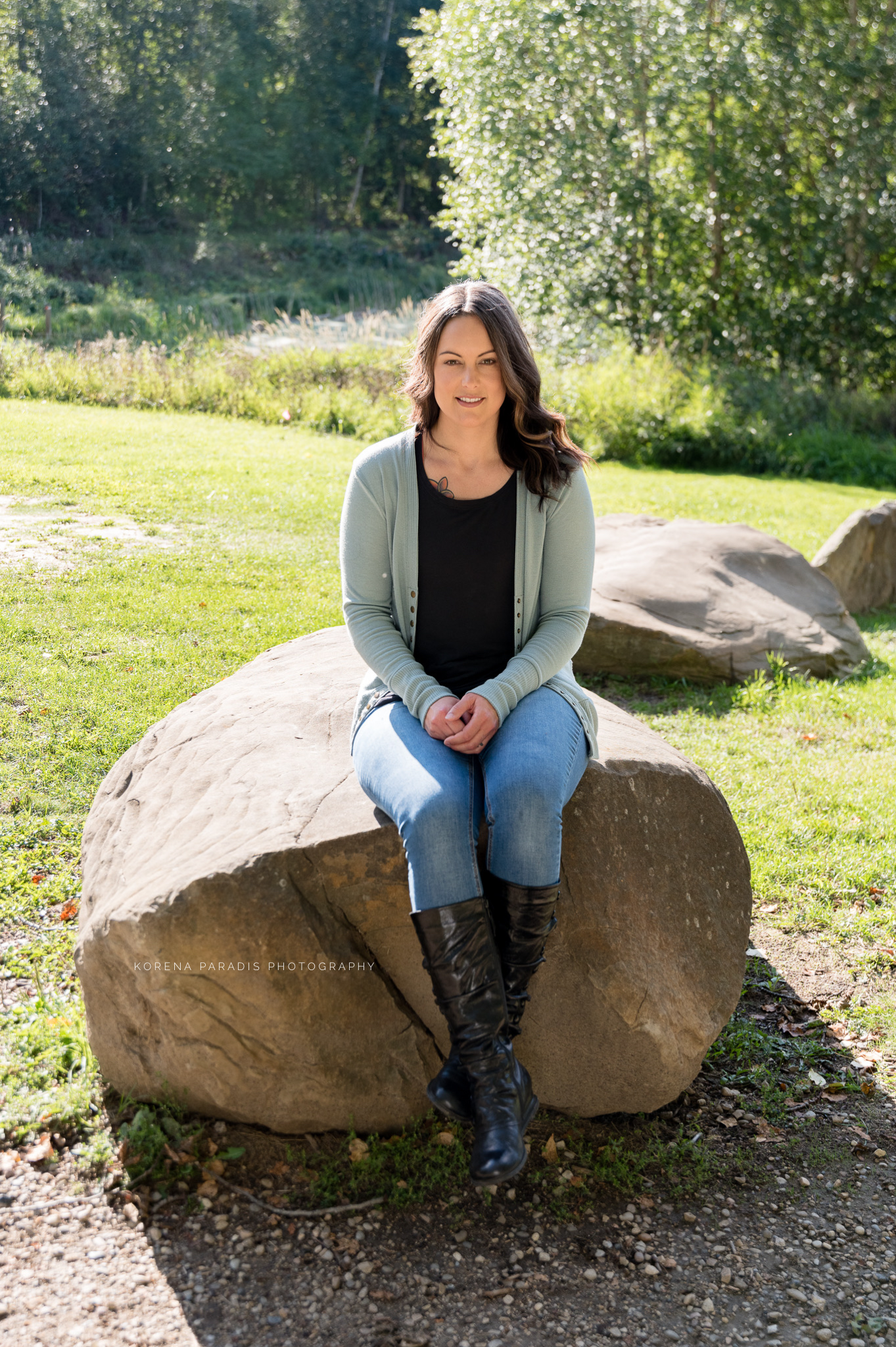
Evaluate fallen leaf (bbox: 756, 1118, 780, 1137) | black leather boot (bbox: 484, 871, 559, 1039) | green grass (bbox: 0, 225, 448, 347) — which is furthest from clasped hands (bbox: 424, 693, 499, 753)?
green grass (bbox: 0, 225, 448, 347)

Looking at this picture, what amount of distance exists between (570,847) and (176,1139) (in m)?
1.26

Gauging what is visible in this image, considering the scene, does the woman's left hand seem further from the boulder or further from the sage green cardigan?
the boulder

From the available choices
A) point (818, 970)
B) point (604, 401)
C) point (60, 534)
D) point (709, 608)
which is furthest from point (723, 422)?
point (818, 970)

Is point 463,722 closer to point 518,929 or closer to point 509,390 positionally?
point 518,929

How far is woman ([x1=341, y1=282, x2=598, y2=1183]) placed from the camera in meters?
2.54

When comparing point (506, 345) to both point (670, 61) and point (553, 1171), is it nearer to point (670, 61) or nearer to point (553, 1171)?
point (553, 1171)

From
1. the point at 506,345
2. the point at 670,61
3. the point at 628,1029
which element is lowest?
the point at 628,1029

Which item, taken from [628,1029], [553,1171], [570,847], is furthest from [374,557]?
[553,1171]

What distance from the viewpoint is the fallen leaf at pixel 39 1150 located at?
274 centimetres

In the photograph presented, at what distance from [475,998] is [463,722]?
2.34 feet

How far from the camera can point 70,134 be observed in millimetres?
29797

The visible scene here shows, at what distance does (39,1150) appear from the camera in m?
2.76

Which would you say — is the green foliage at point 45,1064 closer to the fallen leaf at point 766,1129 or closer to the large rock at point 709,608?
the fallen leaf at point 766,1129

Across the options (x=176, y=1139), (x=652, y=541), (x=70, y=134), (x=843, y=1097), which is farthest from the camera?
(x=70, y=134)
